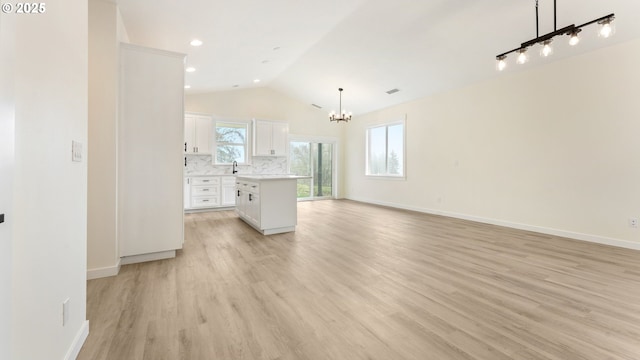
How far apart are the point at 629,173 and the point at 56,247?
6182mm

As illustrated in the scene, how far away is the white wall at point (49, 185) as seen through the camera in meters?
1.00

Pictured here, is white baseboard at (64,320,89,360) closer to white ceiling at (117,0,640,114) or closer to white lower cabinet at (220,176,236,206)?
white ceiling at (117,0,640,114)

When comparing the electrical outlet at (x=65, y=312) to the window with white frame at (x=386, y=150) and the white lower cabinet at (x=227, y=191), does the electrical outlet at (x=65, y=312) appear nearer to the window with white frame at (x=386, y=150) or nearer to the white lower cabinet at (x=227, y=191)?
the white lower cabinet at (x=227, y=191)

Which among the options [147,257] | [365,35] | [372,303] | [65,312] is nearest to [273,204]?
[147,257]

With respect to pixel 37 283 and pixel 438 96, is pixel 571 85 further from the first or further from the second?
pixel 37 283

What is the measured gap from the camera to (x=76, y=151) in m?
1.53

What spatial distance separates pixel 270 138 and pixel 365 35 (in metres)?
4.22

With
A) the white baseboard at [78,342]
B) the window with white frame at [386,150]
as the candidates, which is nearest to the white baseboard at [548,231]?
the window with white frame at [386,150]

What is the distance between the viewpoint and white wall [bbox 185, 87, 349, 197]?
7.33m

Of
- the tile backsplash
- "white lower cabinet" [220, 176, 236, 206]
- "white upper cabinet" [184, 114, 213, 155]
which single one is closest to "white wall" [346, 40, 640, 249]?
the tile backsplash

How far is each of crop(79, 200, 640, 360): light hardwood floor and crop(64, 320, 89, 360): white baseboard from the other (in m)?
0.06

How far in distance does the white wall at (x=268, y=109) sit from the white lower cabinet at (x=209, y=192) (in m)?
1.88

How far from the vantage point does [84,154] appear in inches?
65.7

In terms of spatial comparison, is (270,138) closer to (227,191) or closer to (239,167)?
(239,167)
